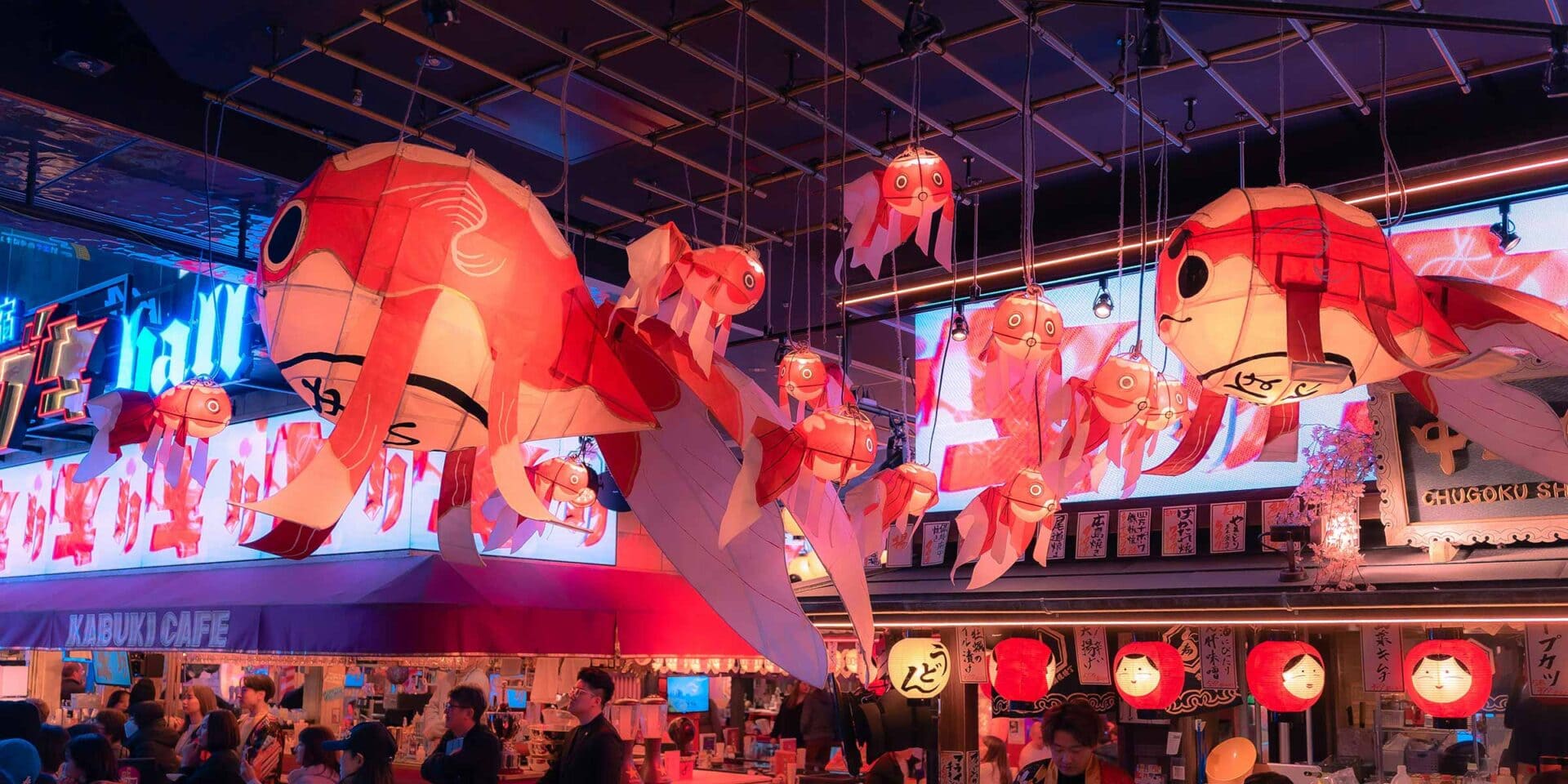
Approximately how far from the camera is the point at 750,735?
55.8ft

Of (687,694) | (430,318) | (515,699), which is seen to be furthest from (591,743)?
(687,694)

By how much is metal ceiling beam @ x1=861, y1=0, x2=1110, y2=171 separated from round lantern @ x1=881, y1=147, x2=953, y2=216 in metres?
0.60

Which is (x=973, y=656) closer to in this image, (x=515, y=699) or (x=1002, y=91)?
(x=1002, y=91)

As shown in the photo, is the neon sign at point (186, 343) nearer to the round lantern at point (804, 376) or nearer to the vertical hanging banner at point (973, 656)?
the vertical hanging banner at point (973, 656)

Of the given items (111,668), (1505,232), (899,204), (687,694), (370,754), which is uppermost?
(1505,232)

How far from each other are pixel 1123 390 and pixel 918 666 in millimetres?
3877

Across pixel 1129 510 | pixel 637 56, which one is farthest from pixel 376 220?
pixel 1129 510

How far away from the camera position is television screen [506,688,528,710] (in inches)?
488

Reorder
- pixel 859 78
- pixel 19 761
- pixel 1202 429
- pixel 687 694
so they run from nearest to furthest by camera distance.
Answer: pixel 1202 429, pixel 19 761, pixel 859 78, pixel 687 694

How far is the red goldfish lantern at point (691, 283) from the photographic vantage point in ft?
9.62

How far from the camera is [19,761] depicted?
5.91 meters

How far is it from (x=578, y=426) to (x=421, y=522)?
7514mm

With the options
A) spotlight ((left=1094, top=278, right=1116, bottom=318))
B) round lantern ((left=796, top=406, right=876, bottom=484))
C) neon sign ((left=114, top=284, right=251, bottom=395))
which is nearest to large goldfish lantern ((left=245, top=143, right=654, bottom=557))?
round lantern ((left=796, top=406, right=876, bottom=484))

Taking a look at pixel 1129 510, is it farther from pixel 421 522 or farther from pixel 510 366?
pixel 510 366
